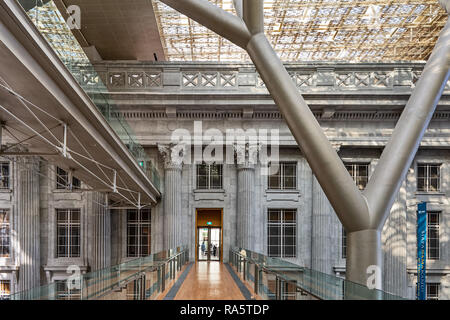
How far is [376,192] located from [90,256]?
19427 mm

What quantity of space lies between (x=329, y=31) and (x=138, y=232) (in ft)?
56.4

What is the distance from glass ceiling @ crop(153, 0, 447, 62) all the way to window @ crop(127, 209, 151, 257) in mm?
11197

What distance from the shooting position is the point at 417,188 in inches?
957

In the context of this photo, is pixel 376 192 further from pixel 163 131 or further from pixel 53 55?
pixel 163 131

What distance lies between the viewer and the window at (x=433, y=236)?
2391cm

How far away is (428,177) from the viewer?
2433 cm

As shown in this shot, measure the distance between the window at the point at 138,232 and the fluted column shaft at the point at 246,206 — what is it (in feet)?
16.9

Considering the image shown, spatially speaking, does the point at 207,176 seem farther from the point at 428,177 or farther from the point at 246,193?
the point at 428,177

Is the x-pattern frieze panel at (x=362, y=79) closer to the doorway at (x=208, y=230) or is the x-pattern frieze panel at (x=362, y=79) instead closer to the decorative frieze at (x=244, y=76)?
the decorative frieze at (x=244, y=76)

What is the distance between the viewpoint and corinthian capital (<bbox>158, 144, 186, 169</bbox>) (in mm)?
23250

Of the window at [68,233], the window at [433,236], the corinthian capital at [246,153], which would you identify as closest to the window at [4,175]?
the window at [68,233]

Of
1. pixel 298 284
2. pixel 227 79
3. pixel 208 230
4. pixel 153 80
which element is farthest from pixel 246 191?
pixel 298 284

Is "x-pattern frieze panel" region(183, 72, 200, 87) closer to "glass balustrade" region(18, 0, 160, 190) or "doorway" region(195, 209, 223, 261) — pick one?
"doorway" region(195, 209, 223, 261)
